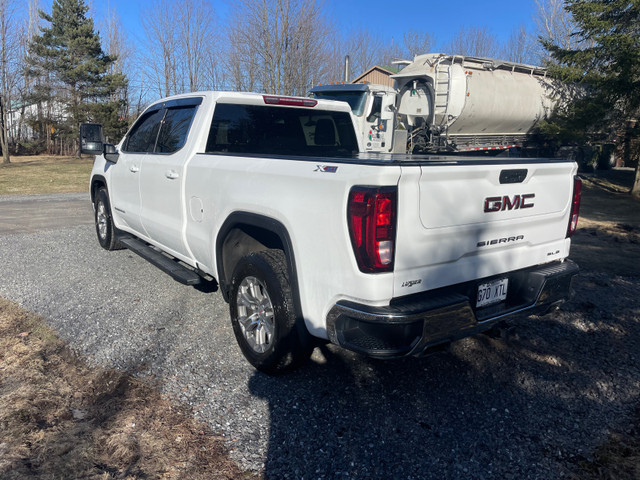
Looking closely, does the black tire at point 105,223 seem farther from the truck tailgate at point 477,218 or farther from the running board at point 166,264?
the truck tailgate at point 477,218

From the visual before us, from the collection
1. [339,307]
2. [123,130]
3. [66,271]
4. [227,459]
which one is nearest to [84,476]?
[227,459]

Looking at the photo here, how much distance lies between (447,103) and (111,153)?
11122 mm

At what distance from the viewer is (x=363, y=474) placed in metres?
2.55

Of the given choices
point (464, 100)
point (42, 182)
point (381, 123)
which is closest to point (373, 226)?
point (381, 123)

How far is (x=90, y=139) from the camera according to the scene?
19.1 ft

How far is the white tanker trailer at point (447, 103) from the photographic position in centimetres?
1405

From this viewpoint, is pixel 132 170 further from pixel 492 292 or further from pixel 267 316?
pixel 492 292

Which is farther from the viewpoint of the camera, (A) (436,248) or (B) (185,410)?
(B) (185,410)

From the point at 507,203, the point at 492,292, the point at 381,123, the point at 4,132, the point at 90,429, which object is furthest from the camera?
the point at 4,132

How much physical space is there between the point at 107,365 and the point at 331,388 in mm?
1661

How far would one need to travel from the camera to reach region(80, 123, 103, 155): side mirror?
18.8 ft

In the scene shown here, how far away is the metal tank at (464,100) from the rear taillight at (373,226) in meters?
13.0

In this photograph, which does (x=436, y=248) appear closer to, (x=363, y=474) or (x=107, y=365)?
(x=363, y=474)

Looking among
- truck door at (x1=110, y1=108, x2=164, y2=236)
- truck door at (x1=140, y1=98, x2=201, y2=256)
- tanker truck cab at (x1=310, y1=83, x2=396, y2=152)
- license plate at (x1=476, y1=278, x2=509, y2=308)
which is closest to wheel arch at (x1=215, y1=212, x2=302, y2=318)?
truck door at (x1=140, y1=98, x2=201, y2=256)
